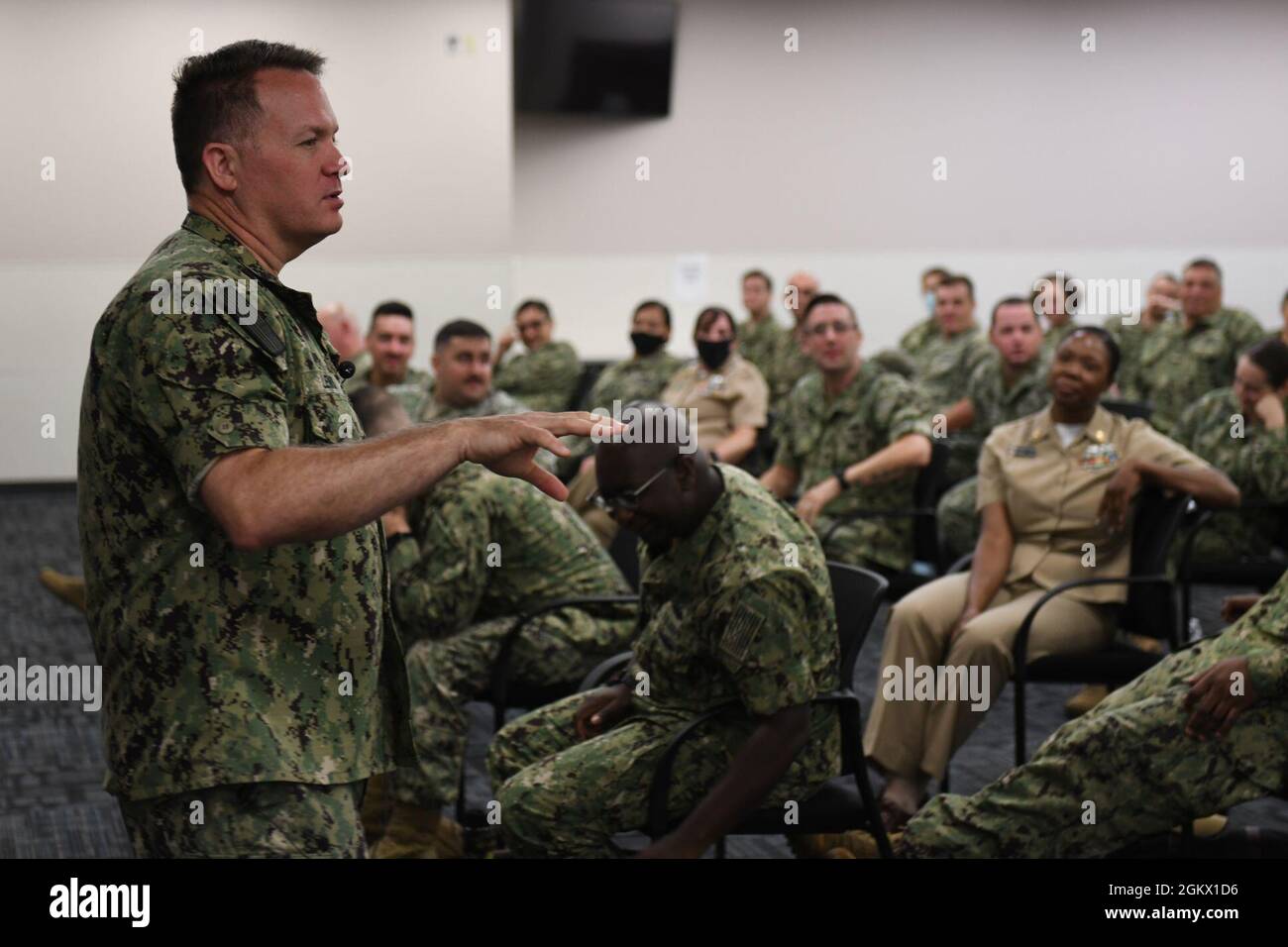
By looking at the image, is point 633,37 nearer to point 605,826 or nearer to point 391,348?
point 391,348

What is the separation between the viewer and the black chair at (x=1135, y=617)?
3154mm

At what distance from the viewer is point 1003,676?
3254 mm

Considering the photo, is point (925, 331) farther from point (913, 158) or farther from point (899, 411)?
point (899, 411)

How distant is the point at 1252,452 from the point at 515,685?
2515mm

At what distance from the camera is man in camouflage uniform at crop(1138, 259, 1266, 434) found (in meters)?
6.63

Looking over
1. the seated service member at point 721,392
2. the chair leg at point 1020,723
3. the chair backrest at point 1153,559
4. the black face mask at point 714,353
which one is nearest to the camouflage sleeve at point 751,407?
the seated service member at point 721,392

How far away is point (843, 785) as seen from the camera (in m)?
2.52

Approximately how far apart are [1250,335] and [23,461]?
6.64 m

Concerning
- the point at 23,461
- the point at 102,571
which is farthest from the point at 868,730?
the point at 23,461

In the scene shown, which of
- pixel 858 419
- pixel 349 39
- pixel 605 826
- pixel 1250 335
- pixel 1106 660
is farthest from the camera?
pixel 349 39

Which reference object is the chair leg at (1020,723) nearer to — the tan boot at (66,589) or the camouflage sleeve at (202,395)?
the camouflage sleeve at (202,395)

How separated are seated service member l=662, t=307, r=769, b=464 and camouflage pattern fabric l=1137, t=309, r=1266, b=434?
202 centimetres

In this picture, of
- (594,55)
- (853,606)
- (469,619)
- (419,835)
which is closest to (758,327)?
(594,55)

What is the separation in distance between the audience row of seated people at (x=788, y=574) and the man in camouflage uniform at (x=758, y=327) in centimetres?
301
